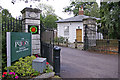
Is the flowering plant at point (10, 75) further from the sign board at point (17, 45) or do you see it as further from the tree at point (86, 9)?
the tree at point (86, 9)

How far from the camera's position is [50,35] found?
5.65m

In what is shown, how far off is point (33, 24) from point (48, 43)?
133cm

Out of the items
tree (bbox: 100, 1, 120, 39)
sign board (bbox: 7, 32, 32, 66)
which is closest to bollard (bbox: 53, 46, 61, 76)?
sign board (bbox: 7, 32, 32, 66)

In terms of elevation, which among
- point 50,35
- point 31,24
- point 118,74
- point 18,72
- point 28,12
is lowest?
point 118,74

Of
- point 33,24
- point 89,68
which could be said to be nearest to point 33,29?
point 33,24

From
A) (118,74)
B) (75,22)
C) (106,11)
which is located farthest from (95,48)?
(75,22)

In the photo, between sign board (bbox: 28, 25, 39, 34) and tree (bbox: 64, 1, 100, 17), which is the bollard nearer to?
sign board (bbox: 28, 25, 39, 34)

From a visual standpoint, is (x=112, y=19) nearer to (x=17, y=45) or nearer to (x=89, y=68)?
(x=89, y=68)

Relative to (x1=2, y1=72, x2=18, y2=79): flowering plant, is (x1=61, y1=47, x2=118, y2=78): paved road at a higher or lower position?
lower

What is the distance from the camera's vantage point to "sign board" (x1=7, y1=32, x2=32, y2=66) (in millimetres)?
3910

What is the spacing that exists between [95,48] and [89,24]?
216 cm

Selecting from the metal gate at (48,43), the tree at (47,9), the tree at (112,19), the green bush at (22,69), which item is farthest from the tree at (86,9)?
the green bush at (22,69)

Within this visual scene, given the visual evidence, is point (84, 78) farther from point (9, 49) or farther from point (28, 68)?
point (9, 49)

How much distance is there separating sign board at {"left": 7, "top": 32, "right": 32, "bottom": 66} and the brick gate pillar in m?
1.03
